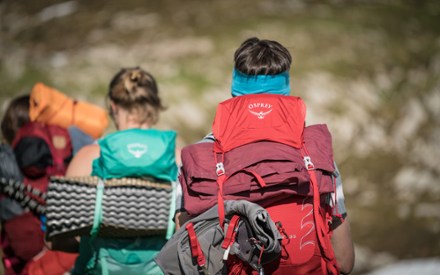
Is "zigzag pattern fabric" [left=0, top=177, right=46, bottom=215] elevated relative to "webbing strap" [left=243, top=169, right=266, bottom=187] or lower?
lower

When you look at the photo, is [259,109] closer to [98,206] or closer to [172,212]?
[172,212]

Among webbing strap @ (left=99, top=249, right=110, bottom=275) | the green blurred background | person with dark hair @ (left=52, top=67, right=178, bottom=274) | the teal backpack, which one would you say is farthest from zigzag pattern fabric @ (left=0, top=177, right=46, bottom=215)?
the green blurred background

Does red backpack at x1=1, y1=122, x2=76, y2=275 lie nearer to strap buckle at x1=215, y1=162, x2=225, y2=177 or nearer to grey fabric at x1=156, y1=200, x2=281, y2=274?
grey fabric at x1=156, y1=200, x2=281, y2=274

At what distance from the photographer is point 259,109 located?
2.77 meters

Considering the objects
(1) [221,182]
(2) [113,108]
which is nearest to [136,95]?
(2) [113,108]

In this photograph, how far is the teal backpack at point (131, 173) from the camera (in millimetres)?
3664

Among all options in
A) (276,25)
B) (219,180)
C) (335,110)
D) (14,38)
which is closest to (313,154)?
(219,180)

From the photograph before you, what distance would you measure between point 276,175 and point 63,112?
2.55 meters

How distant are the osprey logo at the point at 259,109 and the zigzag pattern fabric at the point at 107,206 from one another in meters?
1.08

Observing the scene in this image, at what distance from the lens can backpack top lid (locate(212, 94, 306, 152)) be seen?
270 centimetres

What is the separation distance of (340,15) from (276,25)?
3.00ft

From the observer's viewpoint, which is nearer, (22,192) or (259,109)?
(259,109)

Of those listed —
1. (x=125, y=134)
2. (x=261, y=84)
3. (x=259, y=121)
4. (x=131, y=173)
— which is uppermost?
(x=261, y=84)

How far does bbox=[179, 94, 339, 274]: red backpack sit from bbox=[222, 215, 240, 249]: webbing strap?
47 mm
